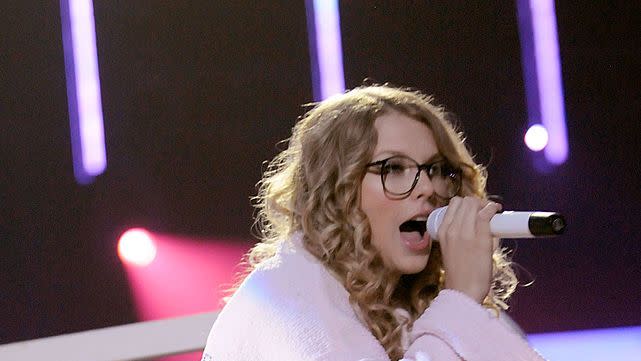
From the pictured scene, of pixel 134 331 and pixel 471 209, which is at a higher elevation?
pixel 471 209

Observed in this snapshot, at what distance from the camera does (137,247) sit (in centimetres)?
215

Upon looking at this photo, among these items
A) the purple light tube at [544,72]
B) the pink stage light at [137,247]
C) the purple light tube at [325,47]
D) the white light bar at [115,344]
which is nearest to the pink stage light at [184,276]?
the pink stage light at [137,247]

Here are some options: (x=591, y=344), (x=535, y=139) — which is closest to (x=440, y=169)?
(x=535, y=139)

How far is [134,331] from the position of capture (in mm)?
2025

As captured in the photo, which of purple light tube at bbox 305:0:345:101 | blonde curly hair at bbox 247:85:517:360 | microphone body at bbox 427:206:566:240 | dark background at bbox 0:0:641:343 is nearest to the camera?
microphone body at bbox 427:206:566:240

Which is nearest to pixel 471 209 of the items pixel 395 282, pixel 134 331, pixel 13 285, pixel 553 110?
pixel 395 282

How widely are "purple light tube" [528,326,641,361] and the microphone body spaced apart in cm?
124

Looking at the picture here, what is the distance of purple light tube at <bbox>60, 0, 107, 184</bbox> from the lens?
213 centimetres

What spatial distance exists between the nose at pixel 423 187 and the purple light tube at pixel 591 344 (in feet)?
3.88

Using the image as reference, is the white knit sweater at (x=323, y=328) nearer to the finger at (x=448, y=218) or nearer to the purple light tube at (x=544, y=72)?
the finger at (x=448, y=218)

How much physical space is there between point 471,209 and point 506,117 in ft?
4.15

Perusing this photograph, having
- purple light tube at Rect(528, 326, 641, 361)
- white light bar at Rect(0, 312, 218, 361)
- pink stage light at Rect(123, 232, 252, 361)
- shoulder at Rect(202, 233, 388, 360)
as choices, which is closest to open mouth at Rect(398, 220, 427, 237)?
shoulder at Rect(202, 233, 388, 360)

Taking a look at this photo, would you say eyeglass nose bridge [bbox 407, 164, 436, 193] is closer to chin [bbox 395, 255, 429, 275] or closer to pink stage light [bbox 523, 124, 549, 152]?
chin [bbox 395, 255, 429, 275]

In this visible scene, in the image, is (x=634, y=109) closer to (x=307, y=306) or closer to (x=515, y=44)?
(x=515, y=44)
